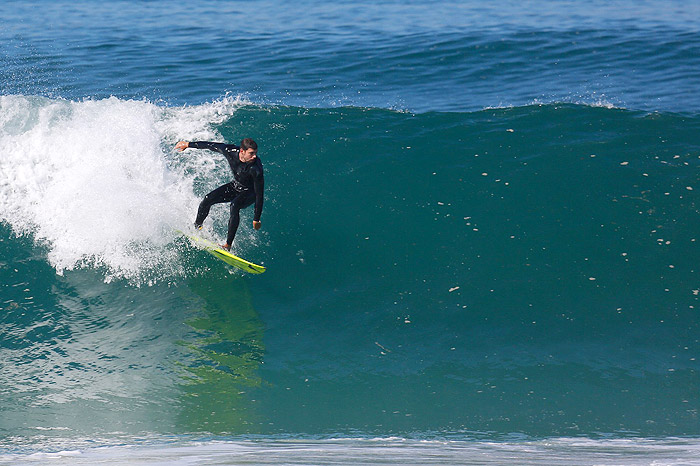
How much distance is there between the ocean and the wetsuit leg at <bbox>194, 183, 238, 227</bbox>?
56cm

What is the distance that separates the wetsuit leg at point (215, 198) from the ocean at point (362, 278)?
56 centimetres

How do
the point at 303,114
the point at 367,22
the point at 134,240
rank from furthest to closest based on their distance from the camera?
the point at 367,22 < the point at 303,114 < the point at 134,240

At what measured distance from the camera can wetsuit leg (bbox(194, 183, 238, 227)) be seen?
26.7 ft

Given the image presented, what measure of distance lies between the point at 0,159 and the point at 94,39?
10111 mm

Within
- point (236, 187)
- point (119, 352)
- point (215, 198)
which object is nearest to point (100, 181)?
point (215, 198)

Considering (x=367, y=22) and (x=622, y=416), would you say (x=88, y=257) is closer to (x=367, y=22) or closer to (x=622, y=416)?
(x=622, y=416)

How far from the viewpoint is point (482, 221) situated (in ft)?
30.7

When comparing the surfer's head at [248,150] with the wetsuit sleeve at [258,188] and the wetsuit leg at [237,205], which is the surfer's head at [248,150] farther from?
the wetsuit leg at [237,205]

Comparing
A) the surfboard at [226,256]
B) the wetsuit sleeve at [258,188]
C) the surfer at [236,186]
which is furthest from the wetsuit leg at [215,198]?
the wetsuit sleeve at [258,188]

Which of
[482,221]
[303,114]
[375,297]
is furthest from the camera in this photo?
[303,114]

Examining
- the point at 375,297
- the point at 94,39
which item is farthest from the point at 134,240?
the point at 94,39

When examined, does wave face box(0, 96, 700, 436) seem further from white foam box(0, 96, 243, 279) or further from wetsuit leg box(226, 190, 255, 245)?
wetsuit leg box(226, 190, 255, 245)

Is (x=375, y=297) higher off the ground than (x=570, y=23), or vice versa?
(x=570, y=23)

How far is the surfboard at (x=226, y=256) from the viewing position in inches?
321
